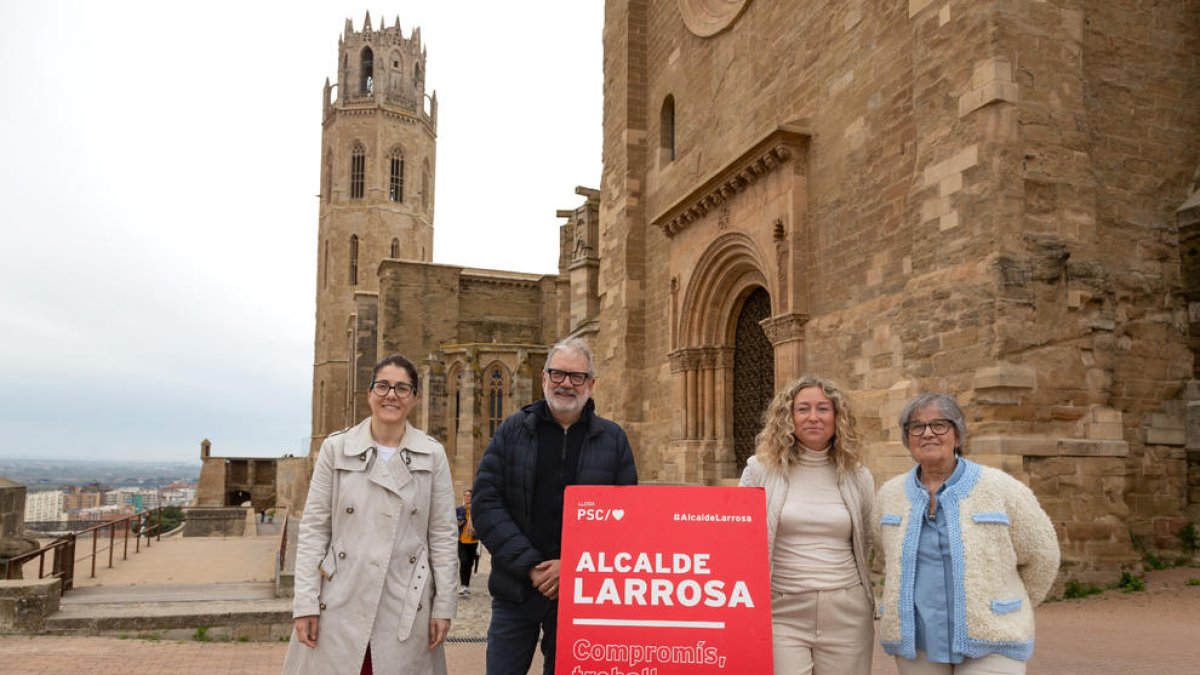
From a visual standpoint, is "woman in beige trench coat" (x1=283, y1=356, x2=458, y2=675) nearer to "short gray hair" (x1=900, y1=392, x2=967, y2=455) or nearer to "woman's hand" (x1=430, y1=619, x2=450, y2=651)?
"woman's hand" (x1=430, y1=619, x2=450, y2=651)

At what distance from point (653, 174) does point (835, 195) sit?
6.30 m

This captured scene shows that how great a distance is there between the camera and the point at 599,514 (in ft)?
10.7

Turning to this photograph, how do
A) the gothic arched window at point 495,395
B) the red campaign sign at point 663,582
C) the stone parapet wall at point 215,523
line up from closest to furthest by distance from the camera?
the red campaign sign at point 663,582
the stone parapet wall at point 215,523
the gothic arched window at point 495,395

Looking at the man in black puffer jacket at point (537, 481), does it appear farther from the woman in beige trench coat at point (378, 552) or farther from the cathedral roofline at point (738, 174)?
the cathedral roofline at point (738, 174)

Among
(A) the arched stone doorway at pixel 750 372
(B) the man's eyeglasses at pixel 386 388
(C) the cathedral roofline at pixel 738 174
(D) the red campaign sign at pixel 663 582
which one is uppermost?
(C) the cathedral roofline at pixel 738 174

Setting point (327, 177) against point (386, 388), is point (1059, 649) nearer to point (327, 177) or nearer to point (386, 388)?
point (386, 388)

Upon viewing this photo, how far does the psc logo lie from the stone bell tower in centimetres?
5511

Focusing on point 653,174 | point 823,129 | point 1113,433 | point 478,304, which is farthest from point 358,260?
point 1113,433

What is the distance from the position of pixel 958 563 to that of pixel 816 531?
0.52m

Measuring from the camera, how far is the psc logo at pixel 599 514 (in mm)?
3264

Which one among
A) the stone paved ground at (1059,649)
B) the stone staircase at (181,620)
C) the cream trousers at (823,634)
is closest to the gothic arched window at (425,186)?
the stone staircase at (181,620)

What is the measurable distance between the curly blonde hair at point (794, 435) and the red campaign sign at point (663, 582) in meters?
0.23

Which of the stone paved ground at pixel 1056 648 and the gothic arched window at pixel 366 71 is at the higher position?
the gothic arched window at pixel 366 71

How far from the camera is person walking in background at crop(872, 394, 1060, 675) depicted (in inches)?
115
